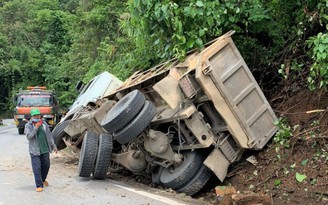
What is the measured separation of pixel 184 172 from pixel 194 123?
84 centimetres

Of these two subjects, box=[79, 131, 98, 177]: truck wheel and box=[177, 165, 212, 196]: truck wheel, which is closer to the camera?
box=[177, 165, 212, 196]: truck wheel

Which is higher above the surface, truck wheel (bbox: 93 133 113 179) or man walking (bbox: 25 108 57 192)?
man walking (bbox: 25 108 57 192)

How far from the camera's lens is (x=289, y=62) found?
26.5ft

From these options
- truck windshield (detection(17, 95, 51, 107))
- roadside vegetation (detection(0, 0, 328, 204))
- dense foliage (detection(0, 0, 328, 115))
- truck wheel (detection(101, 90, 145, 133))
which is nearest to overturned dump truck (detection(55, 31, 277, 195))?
truck wheel (detection(101, 90, 145, 133))

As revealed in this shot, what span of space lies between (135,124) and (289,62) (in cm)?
340

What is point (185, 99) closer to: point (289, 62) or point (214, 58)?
point (214, 58)

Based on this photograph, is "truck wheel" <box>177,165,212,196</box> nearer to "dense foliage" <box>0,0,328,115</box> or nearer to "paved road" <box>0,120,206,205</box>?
"paved road" <box>0,120,206,205</box>

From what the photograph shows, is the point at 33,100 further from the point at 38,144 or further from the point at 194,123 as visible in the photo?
the point at 194,123

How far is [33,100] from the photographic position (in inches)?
826

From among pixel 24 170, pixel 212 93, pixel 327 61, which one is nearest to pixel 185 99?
pixel 212 93

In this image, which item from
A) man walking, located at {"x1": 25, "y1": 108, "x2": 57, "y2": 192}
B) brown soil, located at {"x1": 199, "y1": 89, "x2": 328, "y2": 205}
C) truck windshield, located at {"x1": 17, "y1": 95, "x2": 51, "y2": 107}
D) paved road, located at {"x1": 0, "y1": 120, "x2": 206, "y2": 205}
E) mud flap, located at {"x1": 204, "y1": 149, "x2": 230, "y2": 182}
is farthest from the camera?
truck windshield, located at {"x1": 17, "y1": 95, "x2": 51, "y2": 107}

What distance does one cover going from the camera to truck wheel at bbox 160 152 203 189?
6934 mm

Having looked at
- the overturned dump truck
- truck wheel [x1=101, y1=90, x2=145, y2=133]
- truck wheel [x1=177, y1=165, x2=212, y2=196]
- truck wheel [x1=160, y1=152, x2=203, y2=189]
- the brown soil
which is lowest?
the brown soil

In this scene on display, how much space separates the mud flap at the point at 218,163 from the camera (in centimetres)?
685
